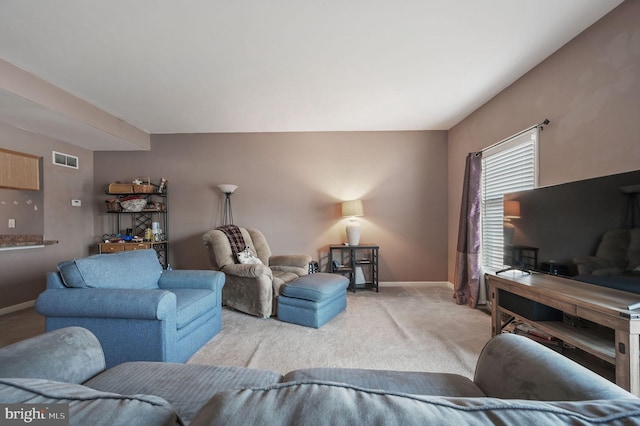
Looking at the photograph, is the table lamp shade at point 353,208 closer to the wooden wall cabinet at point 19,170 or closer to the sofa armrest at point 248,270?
the sofa armrest at point 248,270

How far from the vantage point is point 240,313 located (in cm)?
319

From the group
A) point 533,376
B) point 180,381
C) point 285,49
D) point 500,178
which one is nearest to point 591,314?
point 533,376

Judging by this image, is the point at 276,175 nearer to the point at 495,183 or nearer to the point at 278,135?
the point at 278,135

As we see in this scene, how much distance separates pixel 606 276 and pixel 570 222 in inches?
15.4

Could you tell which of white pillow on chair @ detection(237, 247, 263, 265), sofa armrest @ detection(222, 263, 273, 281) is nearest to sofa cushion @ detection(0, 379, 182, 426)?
sofa armrest @ detection(222, 263, 273, 281)

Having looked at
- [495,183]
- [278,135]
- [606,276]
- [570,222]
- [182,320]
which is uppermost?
[278,135]

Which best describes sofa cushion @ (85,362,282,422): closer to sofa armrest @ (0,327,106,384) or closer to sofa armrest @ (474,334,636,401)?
sofa armrest @ (0,327,106,384)

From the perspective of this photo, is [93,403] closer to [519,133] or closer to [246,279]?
[246,279]

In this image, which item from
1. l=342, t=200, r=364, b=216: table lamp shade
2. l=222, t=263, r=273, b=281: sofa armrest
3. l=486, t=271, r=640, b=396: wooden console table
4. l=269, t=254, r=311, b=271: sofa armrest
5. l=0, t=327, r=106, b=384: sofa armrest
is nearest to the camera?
l=0, t=327, r=106, b=384: sofa armrest

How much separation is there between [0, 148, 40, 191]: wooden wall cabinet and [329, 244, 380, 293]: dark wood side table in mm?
4064

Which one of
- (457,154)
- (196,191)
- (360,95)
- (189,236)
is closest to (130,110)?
(196,191)

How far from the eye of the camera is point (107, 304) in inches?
72.1

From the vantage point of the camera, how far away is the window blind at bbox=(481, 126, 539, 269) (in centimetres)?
269

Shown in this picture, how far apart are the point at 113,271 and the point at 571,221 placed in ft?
11.2
